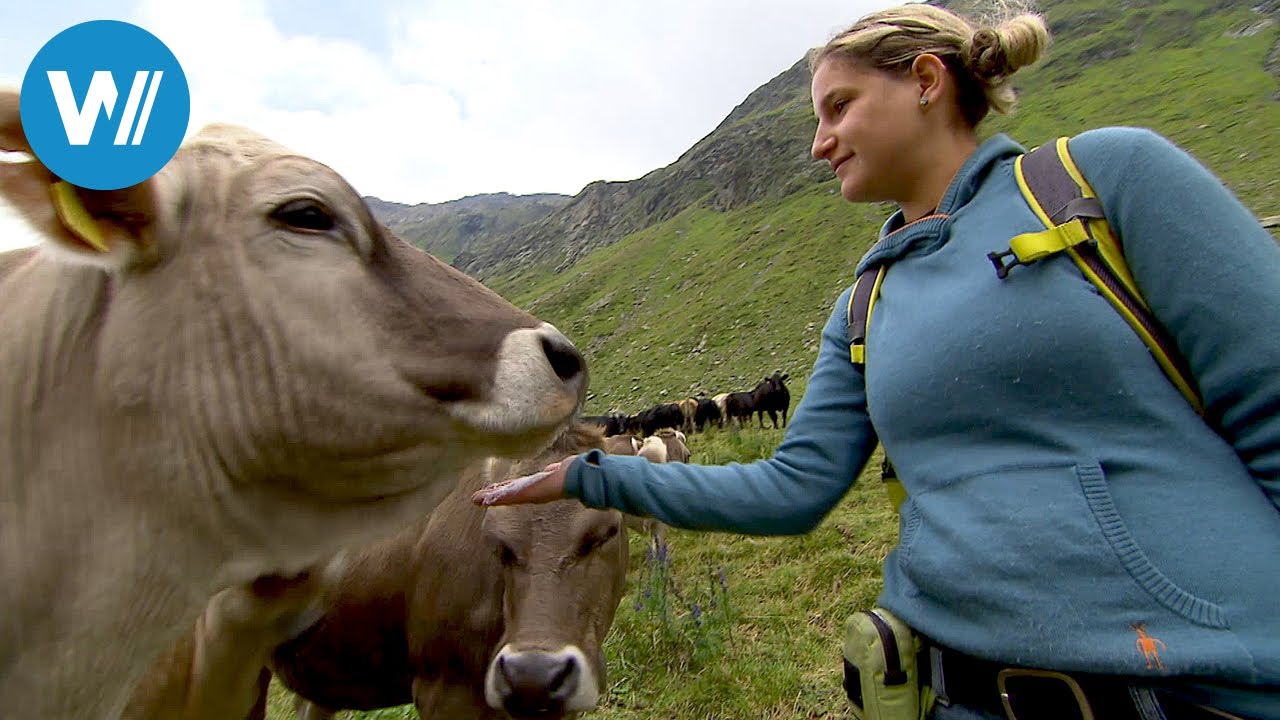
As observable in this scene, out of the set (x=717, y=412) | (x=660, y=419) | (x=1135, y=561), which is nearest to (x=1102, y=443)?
(x=1135, y=561)

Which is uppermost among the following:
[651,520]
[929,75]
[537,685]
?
[929,75]

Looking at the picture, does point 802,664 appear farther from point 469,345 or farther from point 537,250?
point 537,250

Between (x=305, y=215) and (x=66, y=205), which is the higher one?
(x=66, y=205)

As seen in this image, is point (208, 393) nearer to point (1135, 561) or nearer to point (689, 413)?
point (1135, 561)

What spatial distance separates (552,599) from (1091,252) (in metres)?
2.79

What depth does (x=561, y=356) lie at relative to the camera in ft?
6.27

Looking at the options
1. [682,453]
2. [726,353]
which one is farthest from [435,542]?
[726,353]

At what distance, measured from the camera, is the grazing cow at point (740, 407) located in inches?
974

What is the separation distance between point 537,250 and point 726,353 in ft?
328

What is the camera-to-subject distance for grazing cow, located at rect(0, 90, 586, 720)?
63.2 inches

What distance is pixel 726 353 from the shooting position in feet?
129

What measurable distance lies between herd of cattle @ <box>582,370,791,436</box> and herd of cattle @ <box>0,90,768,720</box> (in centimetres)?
2156

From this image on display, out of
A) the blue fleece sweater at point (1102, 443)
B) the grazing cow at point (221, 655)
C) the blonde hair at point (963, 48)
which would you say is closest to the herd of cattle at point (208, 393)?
the grazing cow at point (221, 655)

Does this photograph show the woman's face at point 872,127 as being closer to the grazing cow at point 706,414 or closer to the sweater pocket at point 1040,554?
the sweater pocket at point 1040,554
